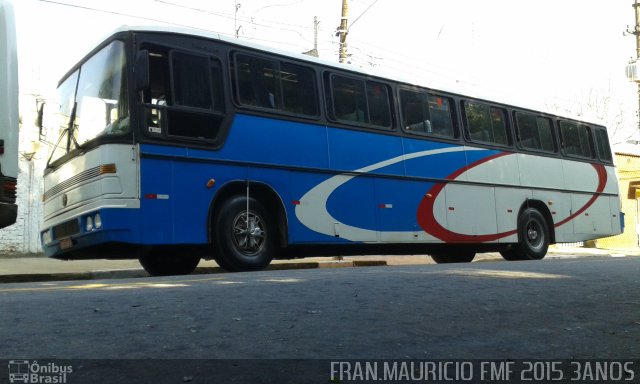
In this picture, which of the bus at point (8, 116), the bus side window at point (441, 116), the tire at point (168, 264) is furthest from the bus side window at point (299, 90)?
the bus at point (8, 116)

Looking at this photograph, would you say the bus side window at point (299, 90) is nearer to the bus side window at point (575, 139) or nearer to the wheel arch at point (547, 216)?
the wheel arch at point (547, 216)

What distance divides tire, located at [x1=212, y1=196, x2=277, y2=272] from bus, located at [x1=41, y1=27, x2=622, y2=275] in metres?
0.02

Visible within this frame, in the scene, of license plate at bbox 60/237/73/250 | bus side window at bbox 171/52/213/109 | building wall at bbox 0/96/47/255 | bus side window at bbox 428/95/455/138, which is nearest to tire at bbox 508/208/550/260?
bus side window at bbox 428/95/455/138

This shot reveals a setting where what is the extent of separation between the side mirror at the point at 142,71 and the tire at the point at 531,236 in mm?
8622

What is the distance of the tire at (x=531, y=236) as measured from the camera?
42.9 feet

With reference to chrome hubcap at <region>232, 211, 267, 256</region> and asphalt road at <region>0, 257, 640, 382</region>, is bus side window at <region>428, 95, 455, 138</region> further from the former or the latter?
asphalt road at <region>0, 257, 640, 382</region>

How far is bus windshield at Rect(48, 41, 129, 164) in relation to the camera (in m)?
7.73

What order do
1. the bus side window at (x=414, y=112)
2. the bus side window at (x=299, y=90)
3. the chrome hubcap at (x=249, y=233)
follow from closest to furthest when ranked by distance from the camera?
the chrome hubcap at (x=249, y=233) → the bus side window at (x=299, y=90) → the bus side window at (x=414, y=112)

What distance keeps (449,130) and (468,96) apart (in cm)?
107

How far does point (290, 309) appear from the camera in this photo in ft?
13.9

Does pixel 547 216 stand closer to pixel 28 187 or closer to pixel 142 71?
pixel 142 71

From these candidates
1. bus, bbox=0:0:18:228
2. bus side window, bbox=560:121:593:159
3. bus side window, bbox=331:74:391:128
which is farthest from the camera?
bus side window, bbox=560:121:593:159

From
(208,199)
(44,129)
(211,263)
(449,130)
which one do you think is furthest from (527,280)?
(211,263)

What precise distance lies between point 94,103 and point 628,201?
28.5 metres
